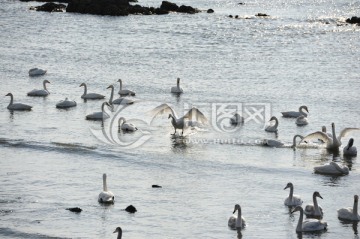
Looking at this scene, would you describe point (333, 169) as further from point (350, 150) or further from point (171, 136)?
point (171, 136)

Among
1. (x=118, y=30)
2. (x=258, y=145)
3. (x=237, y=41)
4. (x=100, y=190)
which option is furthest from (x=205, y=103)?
(x=118, y=30)

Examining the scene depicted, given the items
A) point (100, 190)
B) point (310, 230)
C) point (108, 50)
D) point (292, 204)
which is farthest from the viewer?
point (108, 50)

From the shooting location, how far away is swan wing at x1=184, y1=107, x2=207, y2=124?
101 ft

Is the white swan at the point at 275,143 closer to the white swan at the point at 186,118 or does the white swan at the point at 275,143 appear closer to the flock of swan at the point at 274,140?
the flock of swan at the point at 274,140

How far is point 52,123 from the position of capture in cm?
3231

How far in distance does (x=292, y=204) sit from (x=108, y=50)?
33284 millimetres

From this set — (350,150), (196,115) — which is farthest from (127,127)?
(350,150)

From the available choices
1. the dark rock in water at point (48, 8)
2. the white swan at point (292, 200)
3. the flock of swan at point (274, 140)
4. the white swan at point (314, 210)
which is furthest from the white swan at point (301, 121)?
the dark rock in water at point (48, 8)

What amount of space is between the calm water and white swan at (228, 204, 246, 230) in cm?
19

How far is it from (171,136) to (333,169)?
287 inches

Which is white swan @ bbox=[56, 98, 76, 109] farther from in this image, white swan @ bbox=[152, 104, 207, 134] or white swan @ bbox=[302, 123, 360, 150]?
white swan @ bbox=[302, 123, 360, 150]

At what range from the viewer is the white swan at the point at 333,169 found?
2544cm

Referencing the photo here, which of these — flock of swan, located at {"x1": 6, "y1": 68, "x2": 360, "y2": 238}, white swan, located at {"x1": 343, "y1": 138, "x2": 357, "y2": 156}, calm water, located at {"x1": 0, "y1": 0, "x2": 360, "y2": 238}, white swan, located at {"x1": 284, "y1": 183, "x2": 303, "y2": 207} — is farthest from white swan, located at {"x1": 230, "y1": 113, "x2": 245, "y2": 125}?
white swan, located at {"x1": 284, "y1": 183, "x2": 303, "y2": 207}

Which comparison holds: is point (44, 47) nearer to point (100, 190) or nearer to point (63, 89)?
point (63, 89)
